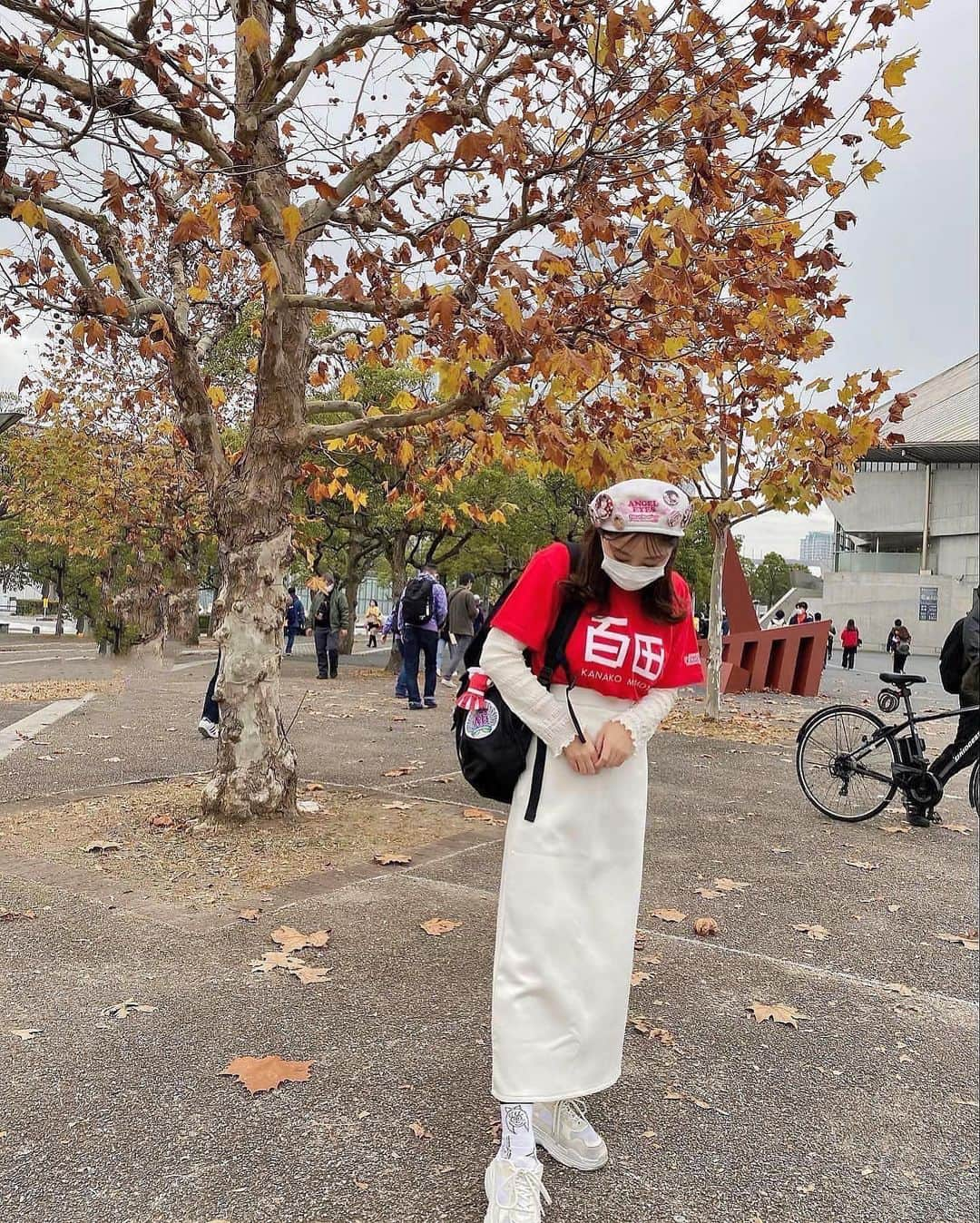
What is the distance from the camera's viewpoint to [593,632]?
2.70 metres

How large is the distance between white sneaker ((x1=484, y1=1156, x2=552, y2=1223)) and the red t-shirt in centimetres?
122

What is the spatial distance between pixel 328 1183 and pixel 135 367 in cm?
1713

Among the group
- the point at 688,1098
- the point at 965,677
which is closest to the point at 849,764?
the point at 965,677

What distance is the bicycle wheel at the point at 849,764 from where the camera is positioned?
6867 mm

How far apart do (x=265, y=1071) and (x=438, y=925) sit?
1419mm

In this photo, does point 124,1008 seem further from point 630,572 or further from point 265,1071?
point 630,572

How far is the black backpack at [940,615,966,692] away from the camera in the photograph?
6.33 meters

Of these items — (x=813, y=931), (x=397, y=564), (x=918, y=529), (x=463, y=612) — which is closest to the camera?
(x=813, y=931)

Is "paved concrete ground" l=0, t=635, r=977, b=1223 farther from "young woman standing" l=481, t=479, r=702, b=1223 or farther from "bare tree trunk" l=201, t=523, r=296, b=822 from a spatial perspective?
"bare tree trunk" l=201, t=523, r=296, b=822

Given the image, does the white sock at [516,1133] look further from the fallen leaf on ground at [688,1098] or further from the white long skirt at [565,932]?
the fallen leaf on ground at [688,1098]

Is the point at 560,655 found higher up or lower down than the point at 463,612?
lower down

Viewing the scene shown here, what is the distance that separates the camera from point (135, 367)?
17.5 metres

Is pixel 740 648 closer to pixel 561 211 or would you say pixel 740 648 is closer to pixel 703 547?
pixel 561 211

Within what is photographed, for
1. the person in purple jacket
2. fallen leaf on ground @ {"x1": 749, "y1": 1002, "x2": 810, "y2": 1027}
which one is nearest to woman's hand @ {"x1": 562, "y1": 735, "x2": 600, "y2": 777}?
fallen leaf on ground @ {"x1": 749, "y1": 1002, "x2": 810, "y2": 1027}
